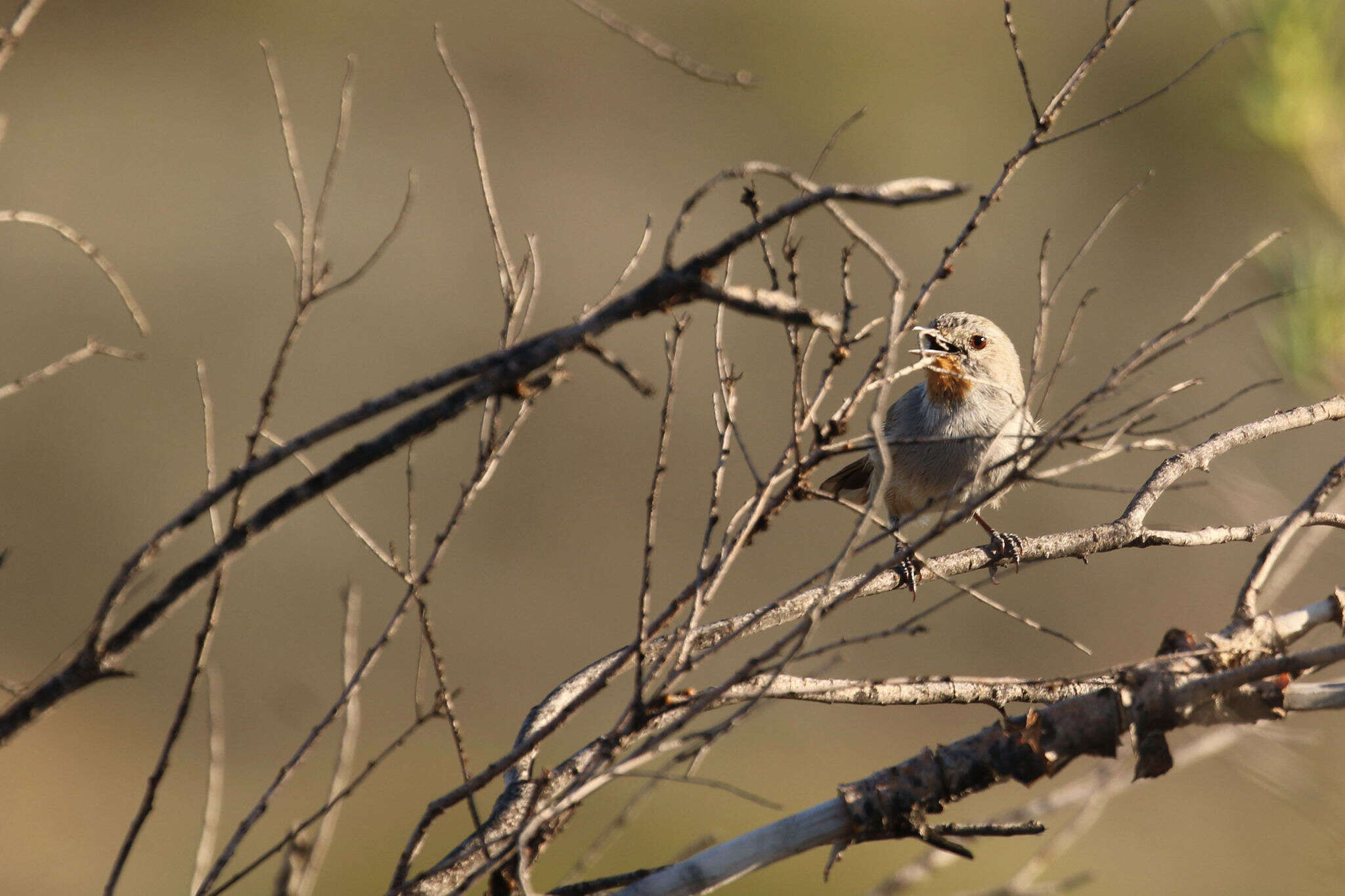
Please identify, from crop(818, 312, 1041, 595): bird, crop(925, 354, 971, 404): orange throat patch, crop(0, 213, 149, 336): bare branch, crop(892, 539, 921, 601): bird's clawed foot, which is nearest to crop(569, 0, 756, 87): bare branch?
crop(0, 213, 149, 336): bare branch

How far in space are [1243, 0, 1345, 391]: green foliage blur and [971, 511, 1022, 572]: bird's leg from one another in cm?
103

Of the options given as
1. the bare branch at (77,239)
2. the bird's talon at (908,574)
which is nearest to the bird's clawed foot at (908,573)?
the bird's talon at (908,574)

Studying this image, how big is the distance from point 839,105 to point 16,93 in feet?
27.6

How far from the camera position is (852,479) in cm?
→ 564

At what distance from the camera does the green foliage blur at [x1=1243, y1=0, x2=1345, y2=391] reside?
330cm

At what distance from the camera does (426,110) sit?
36.7ft

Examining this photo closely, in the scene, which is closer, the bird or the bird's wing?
the bird

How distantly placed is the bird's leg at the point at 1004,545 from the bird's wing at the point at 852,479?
A: 60 centimetres

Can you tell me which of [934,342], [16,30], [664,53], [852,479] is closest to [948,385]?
[934,342]

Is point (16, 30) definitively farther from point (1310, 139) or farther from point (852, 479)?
point (852, 479)

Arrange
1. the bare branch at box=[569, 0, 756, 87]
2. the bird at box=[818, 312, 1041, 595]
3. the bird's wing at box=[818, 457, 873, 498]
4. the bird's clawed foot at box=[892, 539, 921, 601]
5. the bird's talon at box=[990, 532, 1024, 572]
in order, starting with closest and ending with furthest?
the bare branch at box=[569, 0, 756, 87]
the bird's talon at box=[990, 532, 1024, 572]
the bird's clawed foot at box=[892, 539, 921, 601]
the bird at box=[818, 312, 1041, 595]
the bird's wing at box=[818, 457, 873, 498]

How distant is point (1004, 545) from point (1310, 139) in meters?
1.86

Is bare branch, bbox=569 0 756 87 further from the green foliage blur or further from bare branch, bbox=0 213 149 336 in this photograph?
the green foliage blur

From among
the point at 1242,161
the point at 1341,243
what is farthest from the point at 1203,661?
the point at 1242,161
